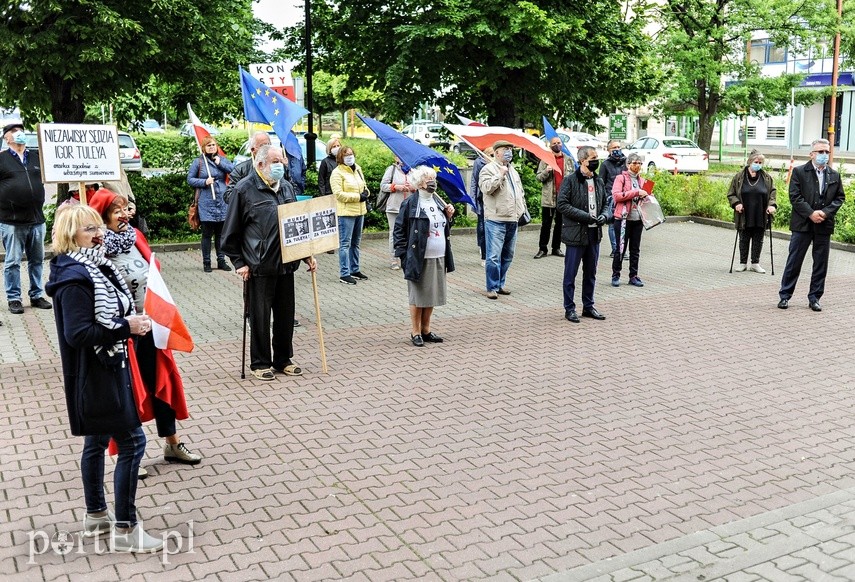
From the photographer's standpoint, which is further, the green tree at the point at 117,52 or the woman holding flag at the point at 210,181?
the green tree at the point at 117,52

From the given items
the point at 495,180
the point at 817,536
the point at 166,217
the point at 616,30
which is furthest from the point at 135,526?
the point at 616,30

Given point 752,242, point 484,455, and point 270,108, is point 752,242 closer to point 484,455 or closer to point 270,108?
point 270,108

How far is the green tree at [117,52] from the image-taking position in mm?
14617

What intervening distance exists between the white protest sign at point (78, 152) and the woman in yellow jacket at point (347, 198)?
3.84 m

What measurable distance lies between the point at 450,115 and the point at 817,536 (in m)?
17.6

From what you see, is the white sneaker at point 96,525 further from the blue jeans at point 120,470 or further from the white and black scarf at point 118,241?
the white and black scarf at point 118,241

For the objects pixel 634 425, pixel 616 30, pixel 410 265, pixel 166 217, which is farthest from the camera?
pixel 616 30

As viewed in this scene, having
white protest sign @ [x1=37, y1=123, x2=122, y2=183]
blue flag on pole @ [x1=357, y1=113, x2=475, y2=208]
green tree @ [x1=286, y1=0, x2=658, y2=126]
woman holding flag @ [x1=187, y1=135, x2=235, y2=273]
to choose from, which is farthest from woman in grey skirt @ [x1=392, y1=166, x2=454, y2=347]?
green tree @ [x1=286, y1=0, x2=658, y2=126]

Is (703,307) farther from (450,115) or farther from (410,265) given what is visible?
(450,115)

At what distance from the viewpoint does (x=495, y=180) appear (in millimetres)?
11859

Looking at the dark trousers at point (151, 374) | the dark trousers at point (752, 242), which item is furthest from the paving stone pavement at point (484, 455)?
the dark trousers at point (752, 242)

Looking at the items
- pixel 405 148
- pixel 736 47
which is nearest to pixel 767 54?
pixel 736 47

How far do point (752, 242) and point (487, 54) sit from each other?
24.5ft

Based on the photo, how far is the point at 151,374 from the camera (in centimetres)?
599
